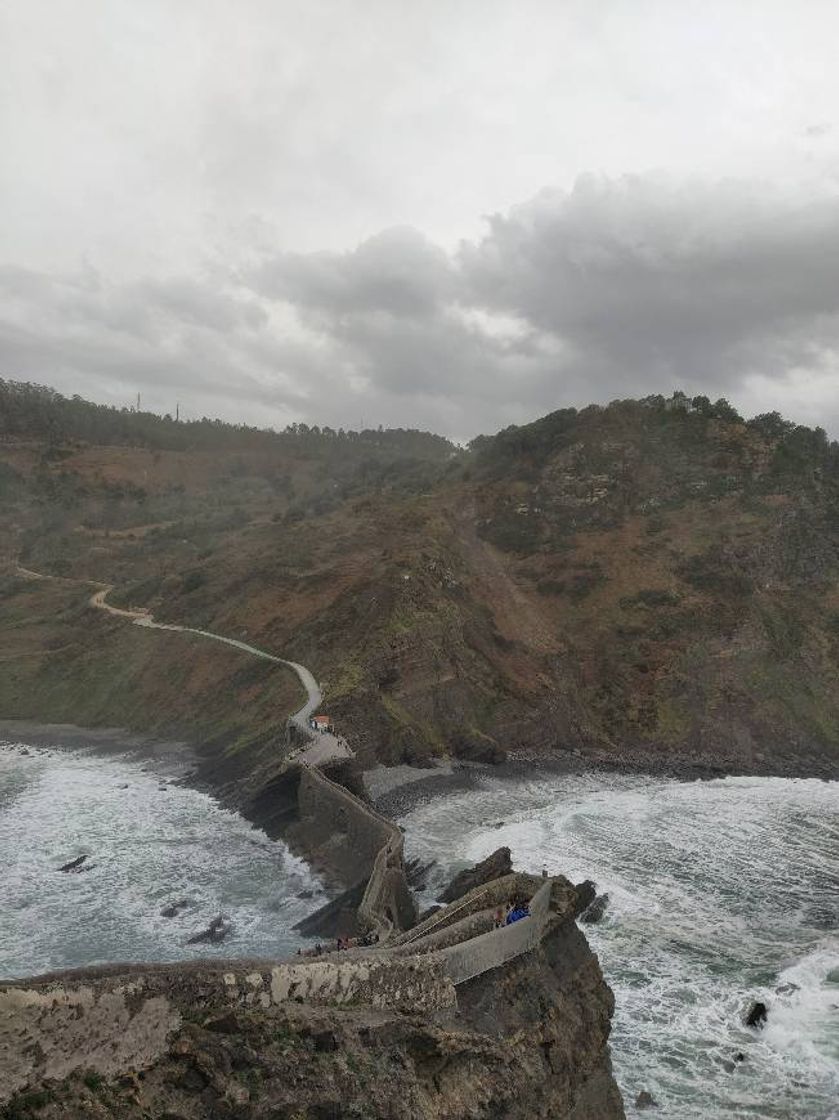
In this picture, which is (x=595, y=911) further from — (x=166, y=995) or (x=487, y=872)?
(x=166, y=995)

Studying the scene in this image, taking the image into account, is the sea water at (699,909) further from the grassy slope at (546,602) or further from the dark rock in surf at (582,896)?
the grassy slope at (546,602)

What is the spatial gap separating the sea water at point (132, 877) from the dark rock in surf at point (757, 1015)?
51.4ft

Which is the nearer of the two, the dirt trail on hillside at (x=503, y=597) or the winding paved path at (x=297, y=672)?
the winding paved path at (x=297, y=672)

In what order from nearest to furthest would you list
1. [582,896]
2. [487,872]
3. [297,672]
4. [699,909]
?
1. [582,896]
2. [487,872]
3. [699,909]
4. [297,672]

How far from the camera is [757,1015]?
26.5 metres

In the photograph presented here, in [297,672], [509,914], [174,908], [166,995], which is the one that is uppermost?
[166,995]

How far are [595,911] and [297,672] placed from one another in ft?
101

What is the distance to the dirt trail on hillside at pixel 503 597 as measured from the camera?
7375cm

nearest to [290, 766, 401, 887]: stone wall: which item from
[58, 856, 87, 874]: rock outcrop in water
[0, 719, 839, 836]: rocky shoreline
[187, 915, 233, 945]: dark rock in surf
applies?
[187, 915, 233, 945]: dark rock in surf

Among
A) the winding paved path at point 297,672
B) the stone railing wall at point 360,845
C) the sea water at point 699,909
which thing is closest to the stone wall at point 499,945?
the stone railing wall at point 360,845

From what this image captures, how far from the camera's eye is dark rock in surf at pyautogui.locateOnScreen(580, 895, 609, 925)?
1308 inches

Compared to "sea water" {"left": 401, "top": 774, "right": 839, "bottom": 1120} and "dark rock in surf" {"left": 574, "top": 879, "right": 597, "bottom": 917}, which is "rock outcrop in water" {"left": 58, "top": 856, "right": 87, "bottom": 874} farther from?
"dark rock in surf" {"left": 574, "top": 879, "right": 597, "bottom": 917}

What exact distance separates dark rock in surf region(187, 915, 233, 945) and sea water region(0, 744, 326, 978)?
0.75ft

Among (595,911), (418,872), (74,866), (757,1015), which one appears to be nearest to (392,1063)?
(757,1015)
